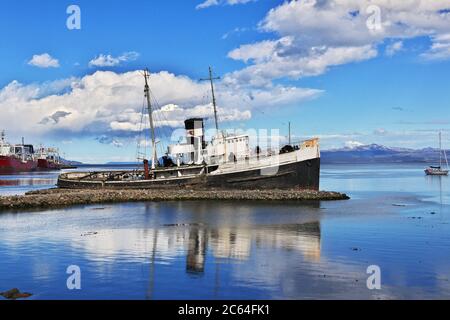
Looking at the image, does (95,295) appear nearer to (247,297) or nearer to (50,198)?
(247,297)

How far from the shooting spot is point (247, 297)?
14719 mm

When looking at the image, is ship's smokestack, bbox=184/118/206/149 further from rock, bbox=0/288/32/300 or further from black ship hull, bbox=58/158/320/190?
rock, bbox=0/288/32/300

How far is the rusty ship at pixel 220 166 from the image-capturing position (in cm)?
5378

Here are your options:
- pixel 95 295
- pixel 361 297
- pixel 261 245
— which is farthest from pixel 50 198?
pixel 361 297

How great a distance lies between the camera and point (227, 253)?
21.8 meters

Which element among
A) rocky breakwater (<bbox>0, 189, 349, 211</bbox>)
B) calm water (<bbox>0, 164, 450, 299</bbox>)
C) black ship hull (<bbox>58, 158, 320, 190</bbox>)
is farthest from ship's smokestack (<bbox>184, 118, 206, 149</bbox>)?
calm water (<bbox>0, 164, 450, 299</bbox>)

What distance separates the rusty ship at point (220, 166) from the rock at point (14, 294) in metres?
40.2

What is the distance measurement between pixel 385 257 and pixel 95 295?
496 inches

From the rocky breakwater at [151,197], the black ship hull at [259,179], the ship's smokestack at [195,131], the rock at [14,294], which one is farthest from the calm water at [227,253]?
the ship's smokestack at [195,131]

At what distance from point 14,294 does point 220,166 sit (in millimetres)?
41771

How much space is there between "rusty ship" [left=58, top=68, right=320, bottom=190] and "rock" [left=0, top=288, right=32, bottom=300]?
40239mm

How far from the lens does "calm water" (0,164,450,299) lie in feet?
51.4

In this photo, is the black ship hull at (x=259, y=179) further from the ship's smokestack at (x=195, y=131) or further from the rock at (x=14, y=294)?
the rock at (x=14, y=294)
